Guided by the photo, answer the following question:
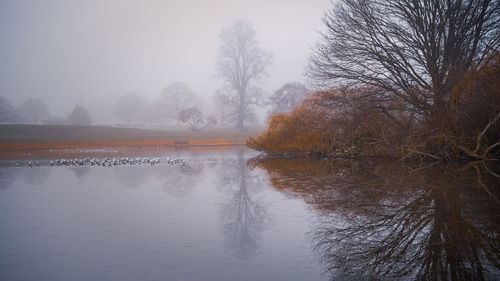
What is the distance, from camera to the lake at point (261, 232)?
303 cm

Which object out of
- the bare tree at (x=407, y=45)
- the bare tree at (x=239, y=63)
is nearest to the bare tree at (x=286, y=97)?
the bare tree at (x=239, y=63)

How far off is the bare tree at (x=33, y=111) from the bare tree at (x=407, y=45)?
83446mm

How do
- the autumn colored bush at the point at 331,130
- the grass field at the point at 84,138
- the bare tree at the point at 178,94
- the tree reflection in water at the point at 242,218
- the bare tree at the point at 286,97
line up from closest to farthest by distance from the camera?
the tree reflection in water at the point at 242,218 < the autumn colored bush at the point at 331,130 < the grass field at the point at 84,138 < the bare tree at the point at 286,97 < the bare tree at the point at 178,94

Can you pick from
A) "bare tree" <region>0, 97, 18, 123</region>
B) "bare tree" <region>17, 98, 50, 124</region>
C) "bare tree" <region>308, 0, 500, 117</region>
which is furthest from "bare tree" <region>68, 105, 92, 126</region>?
"bare tree" <region>308, 0, 500, 117</region>

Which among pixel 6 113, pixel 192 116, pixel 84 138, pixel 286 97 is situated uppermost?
pixel 286 97

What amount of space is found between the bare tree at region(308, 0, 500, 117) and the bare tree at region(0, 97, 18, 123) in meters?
73.7

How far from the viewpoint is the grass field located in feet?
101

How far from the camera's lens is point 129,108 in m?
89.1

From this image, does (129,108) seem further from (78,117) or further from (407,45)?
(407,45)

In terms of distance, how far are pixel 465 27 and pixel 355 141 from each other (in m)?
5.84

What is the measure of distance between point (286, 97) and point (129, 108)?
171 feet

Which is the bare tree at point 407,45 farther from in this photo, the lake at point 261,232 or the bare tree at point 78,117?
the bare tree at point 78,117

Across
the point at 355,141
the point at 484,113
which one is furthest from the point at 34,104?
the point at 484,113

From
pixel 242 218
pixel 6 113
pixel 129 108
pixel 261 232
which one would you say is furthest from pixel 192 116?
pixel 261 232
